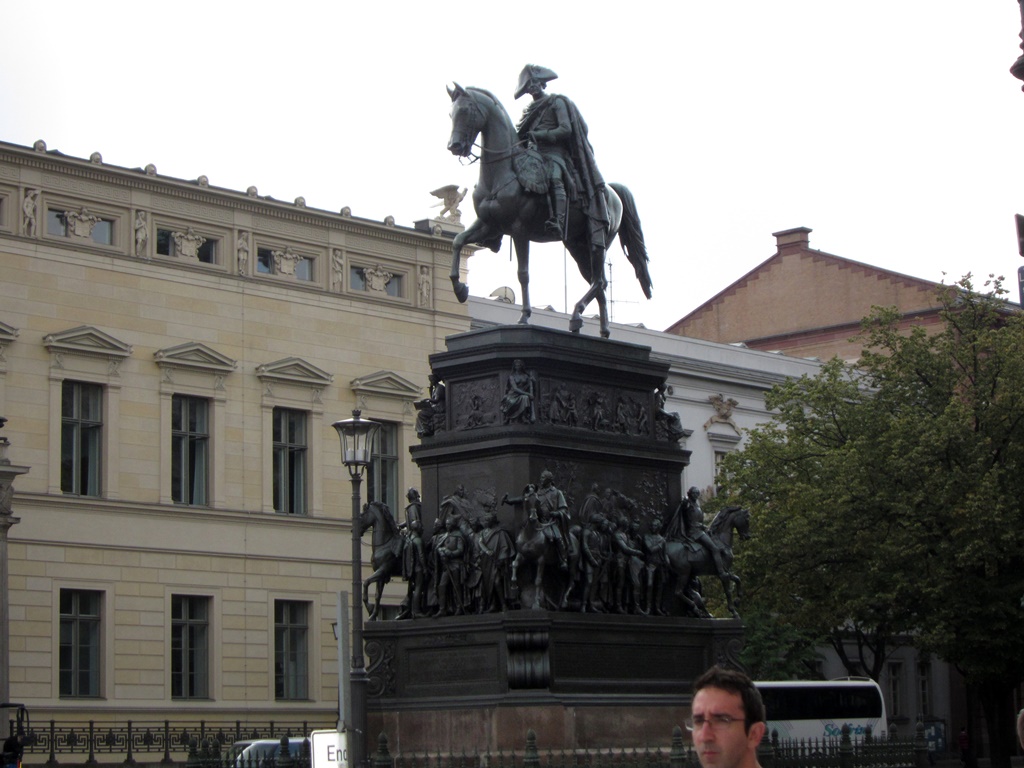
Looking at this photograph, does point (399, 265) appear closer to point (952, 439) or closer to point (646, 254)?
point (952, 439)

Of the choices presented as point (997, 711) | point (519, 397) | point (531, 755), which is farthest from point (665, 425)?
point (997, 711)

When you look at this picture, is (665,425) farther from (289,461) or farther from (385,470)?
A: (385,470)

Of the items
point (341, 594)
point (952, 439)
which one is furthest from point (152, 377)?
point (341, 594)

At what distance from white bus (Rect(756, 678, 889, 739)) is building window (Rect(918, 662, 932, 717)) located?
45.1 feet

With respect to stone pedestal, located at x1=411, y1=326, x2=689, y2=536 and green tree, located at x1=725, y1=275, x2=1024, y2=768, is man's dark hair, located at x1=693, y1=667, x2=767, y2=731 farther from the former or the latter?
green tree, located at x1=725, y1=275, x2=1024, y2=768

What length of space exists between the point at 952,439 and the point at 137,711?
1998 centimetres

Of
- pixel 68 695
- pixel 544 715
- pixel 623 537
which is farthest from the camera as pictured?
pixel 68 695

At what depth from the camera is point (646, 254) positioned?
84.0 feet

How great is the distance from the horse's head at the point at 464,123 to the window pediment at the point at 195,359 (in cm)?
2595

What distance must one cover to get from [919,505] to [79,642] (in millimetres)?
19814

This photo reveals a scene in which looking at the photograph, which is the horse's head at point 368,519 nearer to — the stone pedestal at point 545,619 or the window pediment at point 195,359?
the stone pedestal at point 545,619

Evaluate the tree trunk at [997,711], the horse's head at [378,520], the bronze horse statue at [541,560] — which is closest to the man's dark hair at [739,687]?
the bronze horse statue at [541,560]

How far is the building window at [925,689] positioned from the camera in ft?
227

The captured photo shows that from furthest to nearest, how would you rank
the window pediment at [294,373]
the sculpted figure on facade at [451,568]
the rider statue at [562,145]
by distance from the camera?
the window pediment at [294,373] → the rider statue at [562,145] → the sculpted figure on facade at [451,568]
